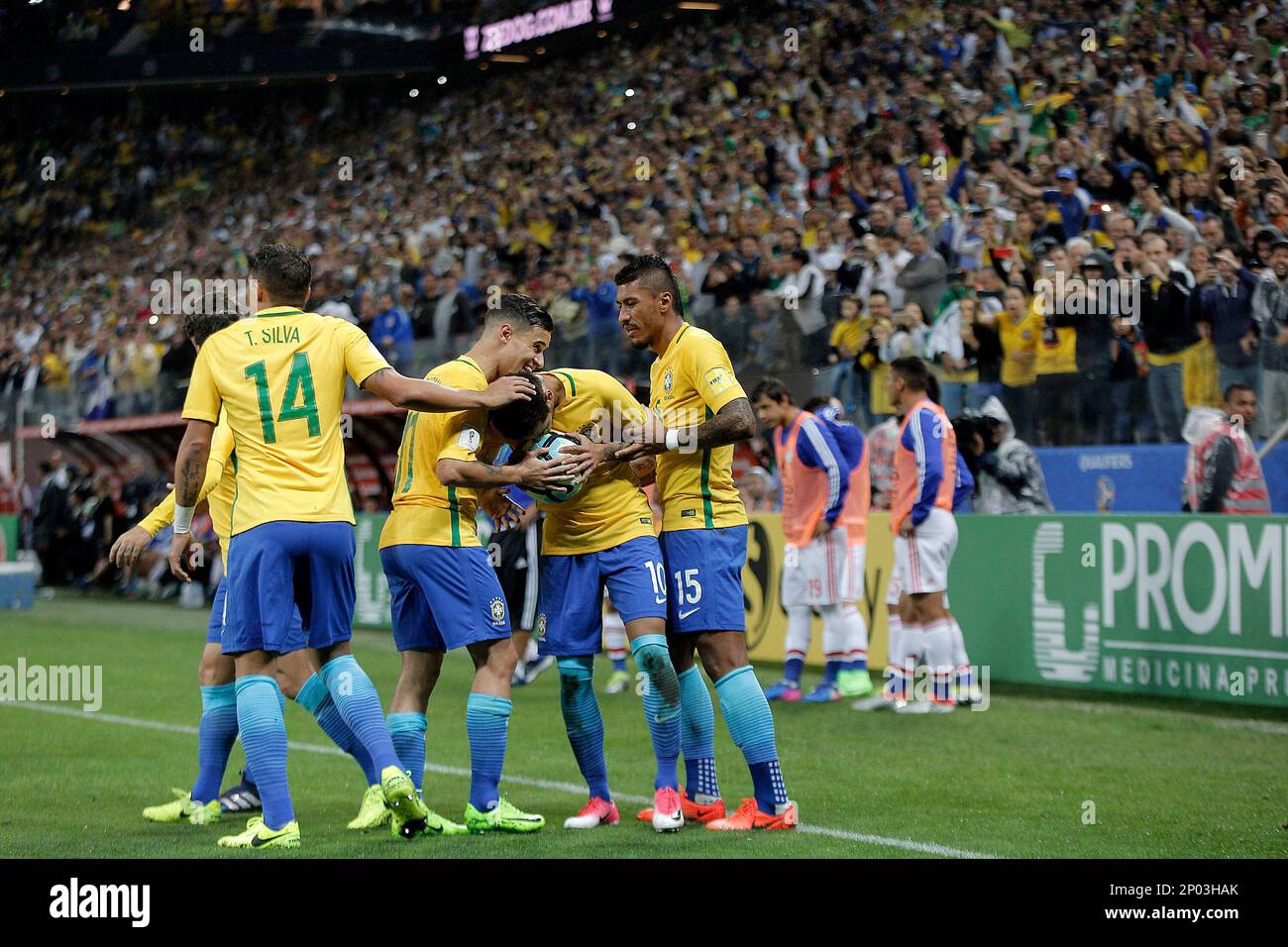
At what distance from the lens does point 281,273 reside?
577cm

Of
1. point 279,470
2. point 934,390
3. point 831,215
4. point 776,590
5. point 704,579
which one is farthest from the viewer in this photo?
point 831,215

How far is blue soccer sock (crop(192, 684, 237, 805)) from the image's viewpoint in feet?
21.9

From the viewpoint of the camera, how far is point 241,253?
29297mm

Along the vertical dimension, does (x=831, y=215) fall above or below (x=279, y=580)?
above

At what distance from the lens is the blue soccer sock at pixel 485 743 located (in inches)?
241

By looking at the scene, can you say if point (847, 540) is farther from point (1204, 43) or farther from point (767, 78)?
point (767, 78)

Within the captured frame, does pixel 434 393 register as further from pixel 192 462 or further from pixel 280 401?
pixel 192 462

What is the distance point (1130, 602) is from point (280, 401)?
6879mm

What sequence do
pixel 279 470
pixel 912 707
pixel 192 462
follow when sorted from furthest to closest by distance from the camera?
pixel 912 707
pixel 192 462
pixel 279 470

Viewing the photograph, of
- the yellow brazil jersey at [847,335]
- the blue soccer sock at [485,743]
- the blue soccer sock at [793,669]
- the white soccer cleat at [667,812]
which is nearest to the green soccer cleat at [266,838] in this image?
the blue soccer sock at [485,743]

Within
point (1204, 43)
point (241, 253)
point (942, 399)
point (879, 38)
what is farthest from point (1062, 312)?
point (241, 253)

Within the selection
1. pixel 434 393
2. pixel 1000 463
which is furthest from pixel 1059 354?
pixel 434 393

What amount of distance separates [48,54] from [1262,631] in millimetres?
32076

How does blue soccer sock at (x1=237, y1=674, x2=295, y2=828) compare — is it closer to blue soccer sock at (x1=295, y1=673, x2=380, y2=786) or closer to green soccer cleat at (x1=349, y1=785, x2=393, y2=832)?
green soccer cleat at (x1=349, y1=785, x2=393, y2=832)
